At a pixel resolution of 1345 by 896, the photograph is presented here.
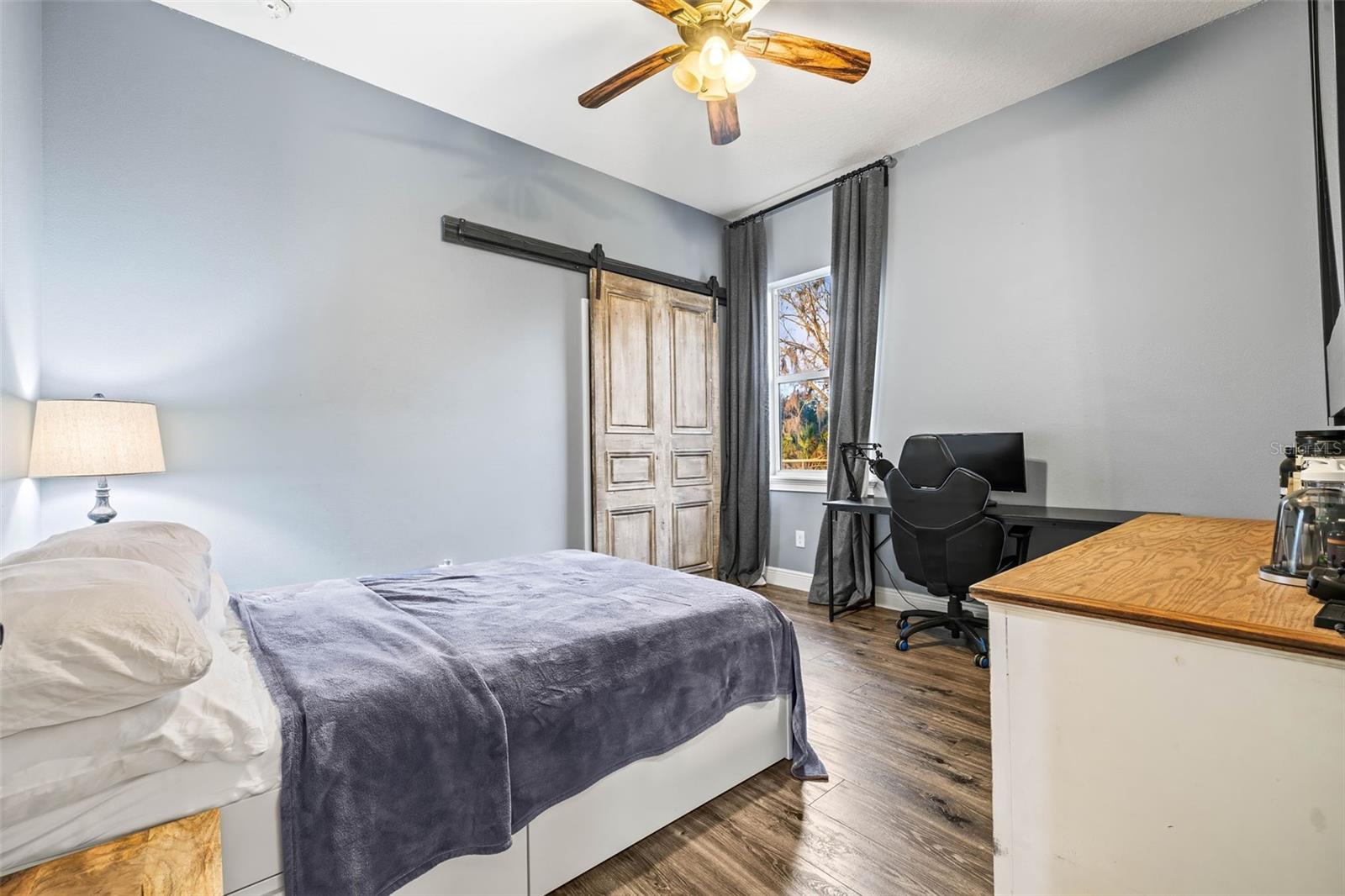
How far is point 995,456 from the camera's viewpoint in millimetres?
3141

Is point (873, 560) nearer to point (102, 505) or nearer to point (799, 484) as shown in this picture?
point (799, 484)

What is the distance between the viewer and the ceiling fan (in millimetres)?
2059

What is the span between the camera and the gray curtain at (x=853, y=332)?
3.76m

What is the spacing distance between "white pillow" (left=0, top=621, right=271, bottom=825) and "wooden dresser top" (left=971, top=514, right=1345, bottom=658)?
1.29 metres

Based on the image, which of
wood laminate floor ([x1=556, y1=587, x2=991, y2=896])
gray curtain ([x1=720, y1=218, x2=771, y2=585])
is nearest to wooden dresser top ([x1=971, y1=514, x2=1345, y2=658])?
wood laminate floor ([x1=556, y1=587, x2=991, y2=896])

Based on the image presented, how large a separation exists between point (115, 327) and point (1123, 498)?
459cm

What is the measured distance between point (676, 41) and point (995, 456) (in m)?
2.65

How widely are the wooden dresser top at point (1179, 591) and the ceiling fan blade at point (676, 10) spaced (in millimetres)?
2097

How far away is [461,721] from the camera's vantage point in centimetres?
120

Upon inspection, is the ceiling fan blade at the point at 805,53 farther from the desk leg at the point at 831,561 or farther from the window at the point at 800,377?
the desk leg at the point at 831,561

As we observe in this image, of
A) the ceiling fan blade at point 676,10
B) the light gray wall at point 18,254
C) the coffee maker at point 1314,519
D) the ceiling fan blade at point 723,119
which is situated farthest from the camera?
the ceiling fan blade at point 723,119

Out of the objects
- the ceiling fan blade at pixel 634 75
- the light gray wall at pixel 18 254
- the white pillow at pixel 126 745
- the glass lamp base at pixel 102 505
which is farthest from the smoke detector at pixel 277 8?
the white pillow at pixel 126 745

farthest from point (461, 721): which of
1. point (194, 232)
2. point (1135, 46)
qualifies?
point (1135, 46)

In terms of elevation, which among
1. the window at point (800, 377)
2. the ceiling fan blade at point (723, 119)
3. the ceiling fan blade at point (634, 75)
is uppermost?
the ceiling fan blade at point (634, 75)
